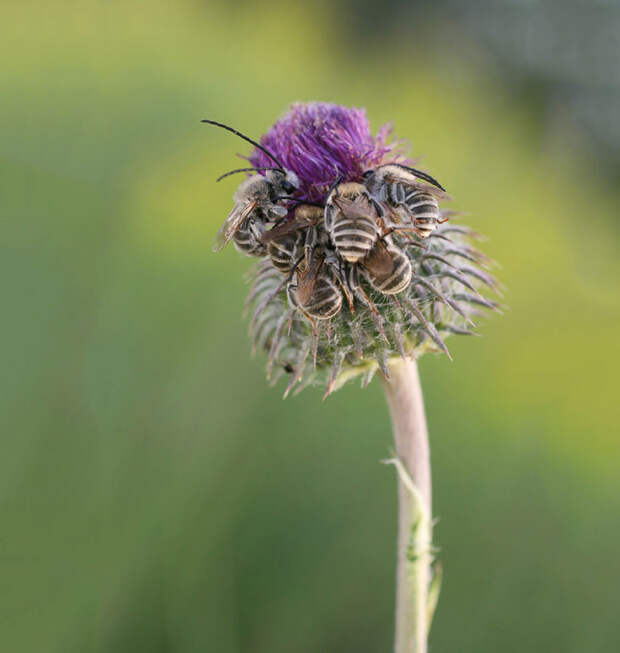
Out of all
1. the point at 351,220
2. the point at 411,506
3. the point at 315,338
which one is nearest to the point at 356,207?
the point at 351,220

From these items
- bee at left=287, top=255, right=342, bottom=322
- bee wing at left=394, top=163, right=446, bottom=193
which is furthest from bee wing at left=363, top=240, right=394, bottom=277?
Answer: bee wing at left=394, top=163, right=446, bottom=193

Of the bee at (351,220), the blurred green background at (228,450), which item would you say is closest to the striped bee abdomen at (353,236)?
the bee at (351,220)

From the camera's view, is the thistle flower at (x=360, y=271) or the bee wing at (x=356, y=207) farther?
the thistle flower at (x=360, y=271)

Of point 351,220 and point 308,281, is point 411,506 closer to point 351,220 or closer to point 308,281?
point 308,281

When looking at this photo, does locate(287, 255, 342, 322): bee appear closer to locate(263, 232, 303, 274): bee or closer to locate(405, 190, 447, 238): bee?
locate(263, 232, 303, 274): bee

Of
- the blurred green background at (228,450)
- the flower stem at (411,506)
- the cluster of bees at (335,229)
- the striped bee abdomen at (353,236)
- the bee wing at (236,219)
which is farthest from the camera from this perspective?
the blurred green background at (228,450)

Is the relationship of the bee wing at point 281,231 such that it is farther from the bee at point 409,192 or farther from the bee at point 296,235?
the bee at point 409,192

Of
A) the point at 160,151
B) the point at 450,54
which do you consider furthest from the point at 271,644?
the point at 450,54
